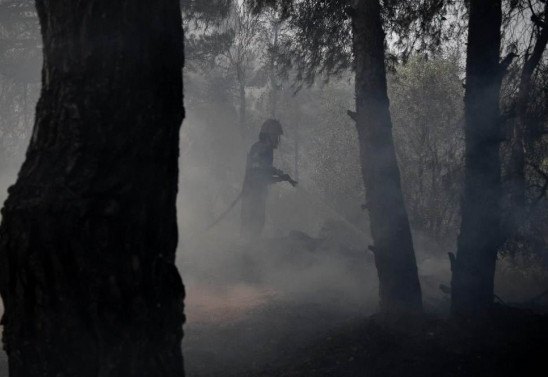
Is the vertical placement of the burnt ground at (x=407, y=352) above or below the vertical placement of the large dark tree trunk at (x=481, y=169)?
below

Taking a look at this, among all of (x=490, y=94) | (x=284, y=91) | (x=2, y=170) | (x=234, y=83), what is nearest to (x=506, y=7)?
(x=490, y=94)

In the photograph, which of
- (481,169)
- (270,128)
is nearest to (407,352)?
(481,169)

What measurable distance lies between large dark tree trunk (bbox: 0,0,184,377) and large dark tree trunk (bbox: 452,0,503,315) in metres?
4.55

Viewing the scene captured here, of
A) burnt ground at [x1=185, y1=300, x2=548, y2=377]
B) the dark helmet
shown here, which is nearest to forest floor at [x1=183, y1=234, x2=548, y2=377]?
burnt ground at [x1=185, y1=300, x2=548, y2=377]

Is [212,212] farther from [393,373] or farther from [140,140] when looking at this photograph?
[140,140]

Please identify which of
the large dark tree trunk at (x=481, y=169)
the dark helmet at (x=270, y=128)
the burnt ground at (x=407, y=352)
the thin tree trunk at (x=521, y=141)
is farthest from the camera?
the dark helmet at (x=270, y=128)

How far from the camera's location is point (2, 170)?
21156 millimetres

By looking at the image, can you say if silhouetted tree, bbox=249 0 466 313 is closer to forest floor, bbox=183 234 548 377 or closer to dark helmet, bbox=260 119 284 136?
forest floor, bbox=183 234 548 377

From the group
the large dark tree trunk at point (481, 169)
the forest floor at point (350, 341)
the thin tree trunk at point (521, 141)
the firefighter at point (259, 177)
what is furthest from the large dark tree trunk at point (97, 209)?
the firefighter at point (259, 177)

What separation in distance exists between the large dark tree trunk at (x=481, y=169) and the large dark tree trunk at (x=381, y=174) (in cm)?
71

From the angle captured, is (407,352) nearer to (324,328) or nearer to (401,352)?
(401,352)

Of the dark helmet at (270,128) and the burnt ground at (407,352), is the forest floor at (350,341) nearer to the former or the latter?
the burnt ground at (407,352)

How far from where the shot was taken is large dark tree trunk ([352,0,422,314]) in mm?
6629

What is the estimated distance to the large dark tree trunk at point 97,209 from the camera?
217 cm
